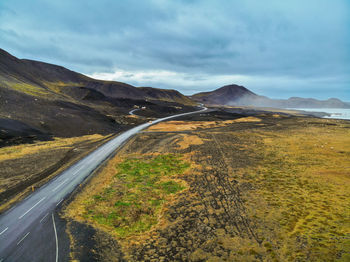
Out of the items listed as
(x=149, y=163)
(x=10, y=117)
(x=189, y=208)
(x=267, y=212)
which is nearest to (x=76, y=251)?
(x=189, y=208)

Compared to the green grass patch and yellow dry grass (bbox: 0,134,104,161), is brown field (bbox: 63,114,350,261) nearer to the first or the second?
the green grass patch

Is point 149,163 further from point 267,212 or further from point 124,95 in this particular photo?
point 124,95

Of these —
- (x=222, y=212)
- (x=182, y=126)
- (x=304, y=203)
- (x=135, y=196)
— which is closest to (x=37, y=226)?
(x=135, y=196)

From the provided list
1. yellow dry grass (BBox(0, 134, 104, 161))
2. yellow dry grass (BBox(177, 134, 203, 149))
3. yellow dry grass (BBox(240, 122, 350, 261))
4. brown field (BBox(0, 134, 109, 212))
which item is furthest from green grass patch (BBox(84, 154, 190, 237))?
yellow dry grass (BBox(0, 134, 104, 161))

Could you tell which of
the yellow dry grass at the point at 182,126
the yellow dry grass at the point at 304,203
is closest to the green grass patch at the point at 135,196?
the yellow dry grass at the point at 304,203

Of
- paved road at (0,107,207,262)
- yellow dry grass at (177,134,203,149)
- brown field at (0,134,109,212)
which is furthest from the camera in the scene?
yellow dry grass at (177,134,203,149)

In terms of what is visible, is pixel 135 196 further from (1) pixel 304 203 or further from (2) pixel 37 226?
(1) pixel 304 203
